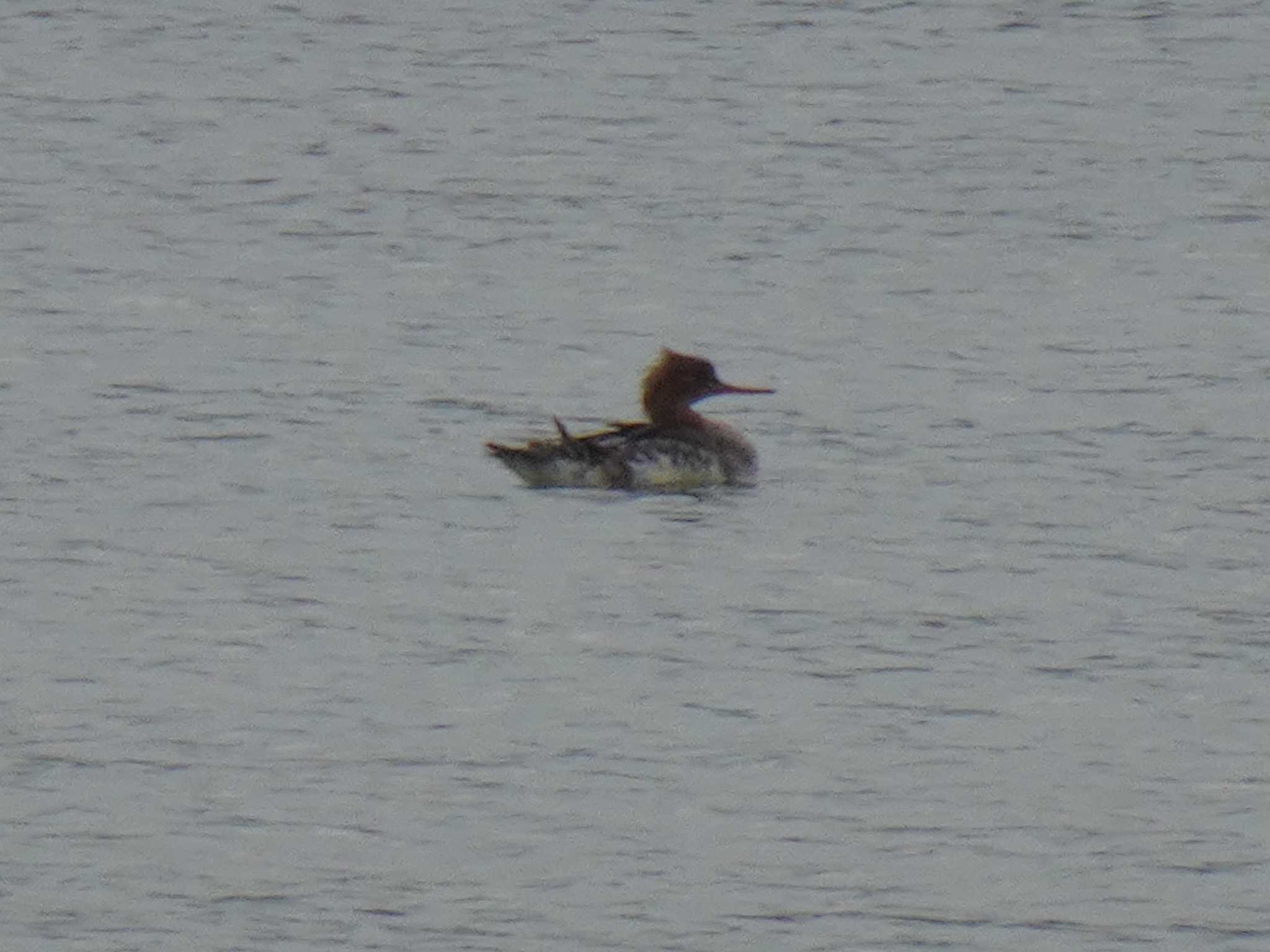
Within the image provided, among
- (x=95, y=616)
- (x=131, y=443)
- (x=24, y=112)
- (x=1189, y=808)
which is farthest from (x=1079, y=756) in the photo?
(x=24, y=112)

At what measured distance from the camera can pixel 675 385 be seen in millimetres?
18781

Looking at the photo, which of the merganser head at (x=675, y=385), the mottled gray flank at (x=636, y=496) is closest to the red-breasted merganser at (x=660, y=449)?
the merganser head at (x=675, y=385)

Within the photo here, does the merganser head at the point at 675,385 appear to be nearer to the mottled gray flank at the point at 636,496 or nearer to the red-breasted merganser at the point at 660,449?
the red-breasted merganser at the point at 660,449

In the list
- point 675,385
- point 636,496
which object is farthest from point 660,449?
point 675,385

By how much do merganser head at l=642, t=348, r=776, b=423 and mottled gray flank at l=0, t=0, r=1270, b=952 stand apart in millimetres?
426

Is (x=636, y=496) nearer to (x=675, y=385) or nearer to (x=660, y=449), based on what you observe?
(x=660, y=449)

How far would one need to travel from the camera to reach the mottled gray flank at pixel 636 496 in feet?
38.7

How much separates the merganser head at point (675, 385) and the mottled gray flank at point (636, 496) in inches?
16.8

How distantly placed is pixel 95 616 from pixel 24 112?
47.3 feet

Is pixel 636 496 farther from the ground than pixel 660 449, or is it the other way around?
pixel 660 449

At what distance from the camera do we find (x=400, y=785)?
495 inches

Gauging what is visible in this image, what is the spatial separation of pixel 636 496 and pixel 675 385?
0.88 meters

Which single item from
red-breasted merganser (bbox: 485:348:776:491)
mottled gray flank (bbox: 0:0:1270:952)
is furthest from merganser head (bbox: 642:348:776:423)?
mottled gray flank (bbox: 0:0:1270:952)

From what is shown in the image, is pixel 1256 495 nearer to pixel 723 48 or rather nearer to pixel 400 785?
pixel 400 785
